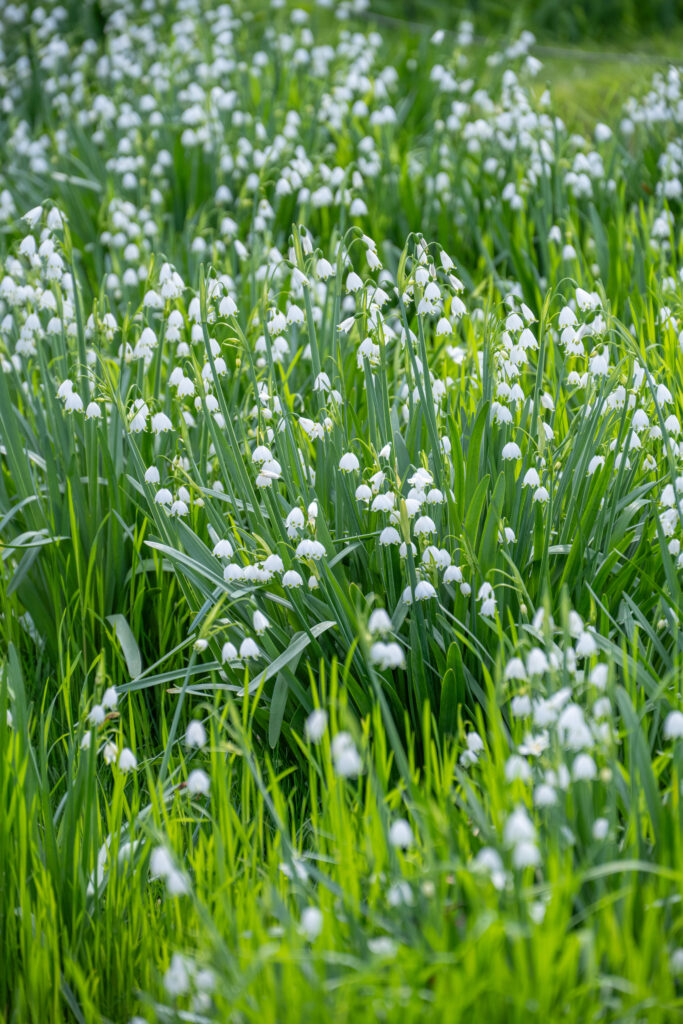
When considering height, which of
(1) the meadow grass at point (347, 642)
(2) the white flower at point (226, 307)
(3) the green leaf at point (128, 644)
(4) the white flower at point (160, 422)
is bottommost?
(3) the green leaf at point (128, 644)

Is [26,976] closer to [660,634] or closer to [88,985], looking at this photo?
[88,985]

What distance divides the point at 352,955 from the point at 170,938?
470 millimetres

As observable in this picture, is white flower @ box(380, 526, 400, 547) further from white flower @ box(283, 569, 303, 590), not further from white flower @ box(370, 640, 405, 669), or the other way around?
white flower @ box(370, 640, 405, 669)

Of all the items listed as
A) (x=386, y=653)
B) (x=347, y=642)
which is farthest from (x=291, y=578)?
(x=386, y=653)

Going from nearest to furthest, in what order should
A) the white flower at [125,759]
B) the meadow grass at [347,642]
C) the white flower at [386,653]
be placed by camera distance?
the meadow grass at [347,642], the white flower at [386,653], the white flower at [125,759]

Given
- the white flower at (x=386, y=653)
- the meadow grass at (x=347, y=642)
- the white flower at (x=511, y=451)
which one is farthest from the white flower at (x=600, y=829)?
the white flower at (x=511, y=451)

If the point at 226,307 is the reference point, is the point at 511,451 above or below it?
below

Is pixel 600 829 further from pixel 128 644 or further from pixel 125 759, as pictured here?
pixel 128 644

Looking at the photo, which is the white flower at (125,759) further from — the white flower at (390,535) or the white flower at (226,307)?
the white flower at (226,307)

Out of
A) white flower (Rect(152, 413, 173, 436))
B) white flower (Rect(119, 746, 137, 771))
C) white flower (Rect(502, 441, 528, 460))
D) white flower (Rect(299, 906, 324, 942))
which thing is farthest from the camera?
white flower (Rect(152, 413, 173, 436))

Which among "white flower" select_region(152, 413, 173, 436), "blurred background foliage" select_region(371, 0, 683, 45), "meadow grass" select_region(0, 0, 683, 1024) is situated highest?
"blurred background foliage" select_region(371, 0, 683, 45)

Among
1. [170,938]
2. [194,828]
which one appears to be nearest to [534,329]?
[194,828]

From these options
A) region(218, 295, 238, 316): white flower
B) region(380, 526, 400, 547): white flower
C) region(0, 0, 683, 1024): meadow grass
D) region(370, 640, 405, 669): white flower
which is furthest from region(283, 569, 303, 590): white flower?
region(218, 295, 238, 316): white flower

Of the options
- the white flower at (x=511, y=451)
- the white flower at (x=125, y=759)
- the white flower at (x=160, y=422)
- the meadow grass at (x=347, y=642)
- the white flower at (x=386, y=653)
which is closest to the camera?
the meadow grass at (x=347, y=642)
